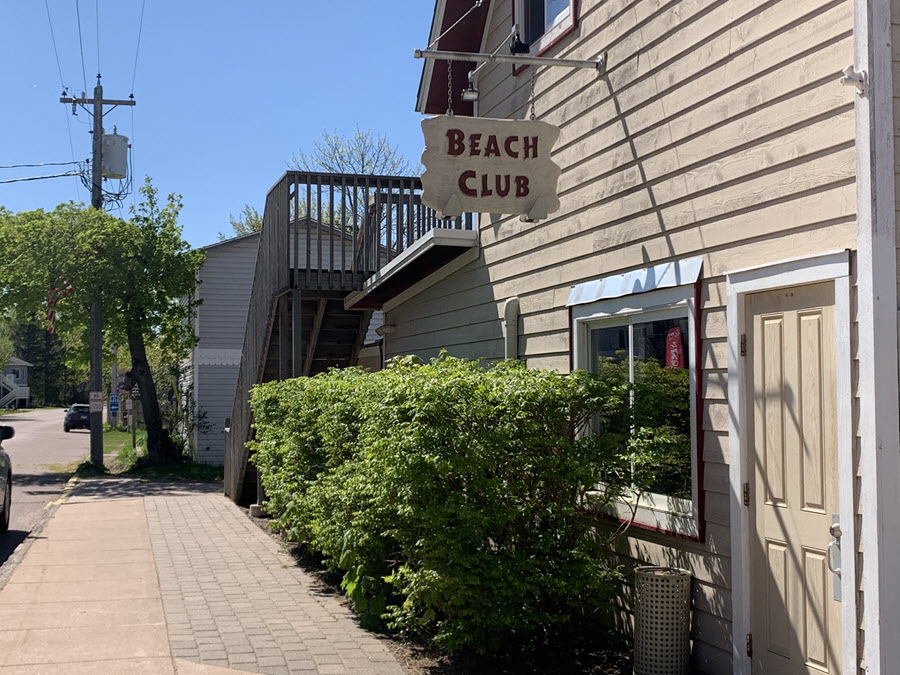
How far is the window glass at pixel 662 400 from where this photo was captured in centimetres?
575

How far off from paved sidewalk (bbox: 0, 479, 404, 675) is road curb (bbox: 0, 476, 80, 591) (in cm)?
11

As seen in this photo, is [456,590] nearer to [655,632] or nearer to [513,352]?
[655,632]

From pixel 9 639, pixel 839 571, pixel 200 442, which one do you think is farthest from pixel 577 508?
pixel 200 442

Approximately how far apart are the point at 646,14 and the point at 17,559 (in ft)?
28.2

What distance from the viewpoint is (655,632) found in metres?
5.39

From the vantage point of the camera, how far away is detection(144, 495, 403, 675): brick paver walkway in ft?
19.9

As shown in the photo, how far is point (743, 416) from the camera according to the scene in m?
5.11

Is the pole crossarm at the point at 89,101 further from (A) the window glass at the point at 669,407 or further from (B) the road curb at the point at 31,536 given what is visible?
(A) the window glass at the point at 669,407

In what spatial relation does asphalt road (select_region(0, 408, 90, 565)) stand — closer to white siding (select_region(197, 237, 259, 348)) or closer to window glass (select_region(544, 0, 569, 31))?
white siding (select_region(197, 237, 259, 348))

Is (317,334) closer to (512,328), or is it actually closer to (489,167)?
(512,328)

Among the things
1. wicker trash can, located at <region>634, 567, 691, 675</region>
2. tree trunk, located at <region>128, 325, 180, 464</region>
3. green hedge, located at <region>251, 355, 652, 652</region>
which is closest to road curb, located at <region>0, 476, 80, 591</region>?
tree trunk, located at <region>128, 325, 180, 464</region>

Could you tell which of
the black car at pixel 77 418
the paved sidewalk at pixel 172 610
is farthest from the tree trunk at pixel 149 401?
the black car at pixel 77 418

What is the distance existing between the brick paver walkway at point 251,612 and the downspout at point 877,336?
9.92 ft

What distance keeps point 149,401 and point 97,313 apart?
2551 millimetres
